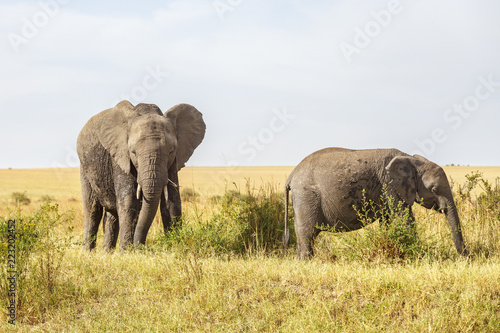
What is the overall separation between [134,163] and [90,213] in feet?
7.66

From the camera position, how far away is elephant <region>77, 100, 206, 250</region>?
10.2m

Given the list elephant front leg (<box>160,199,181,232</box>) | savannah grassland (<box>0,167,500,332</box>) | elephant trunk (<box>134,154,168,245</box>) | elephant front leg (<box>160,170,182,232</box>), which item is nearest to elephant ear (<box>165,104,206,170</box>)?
elephant front leg (<box>160,170,182,232</box>)

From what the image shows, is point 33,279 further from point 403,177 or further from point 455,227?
point 455,227

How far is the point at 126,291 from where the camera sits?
8039mm

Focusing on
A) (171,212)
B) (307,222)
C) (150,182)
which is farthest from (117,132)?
(307,222)

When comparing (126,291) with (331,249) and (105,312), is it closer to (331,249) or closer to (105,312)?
(105,312)

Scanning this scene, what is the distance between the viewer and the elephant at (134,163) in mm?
10188

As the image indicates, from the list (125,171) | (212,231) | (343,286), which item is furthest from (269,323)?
(125,171)

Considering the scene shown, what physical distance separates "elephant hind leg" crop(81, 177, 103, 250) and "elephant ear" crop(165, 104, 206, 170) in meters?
2.20

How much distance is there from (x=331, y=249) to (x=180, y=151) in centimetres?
342


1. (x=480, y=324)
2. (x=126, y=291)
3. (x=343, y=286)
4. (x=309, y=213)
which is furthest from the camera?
(x=309, y=213)

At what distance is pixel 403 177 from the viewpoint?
9789 mm

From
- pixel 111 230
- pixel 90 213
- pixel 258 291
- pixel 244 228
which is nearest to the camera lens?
pixel 258 291

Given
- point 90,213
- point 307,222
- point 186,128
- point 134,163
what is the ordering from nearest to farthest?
point 307,222, point 134,163, point 186,128, point 90,213
